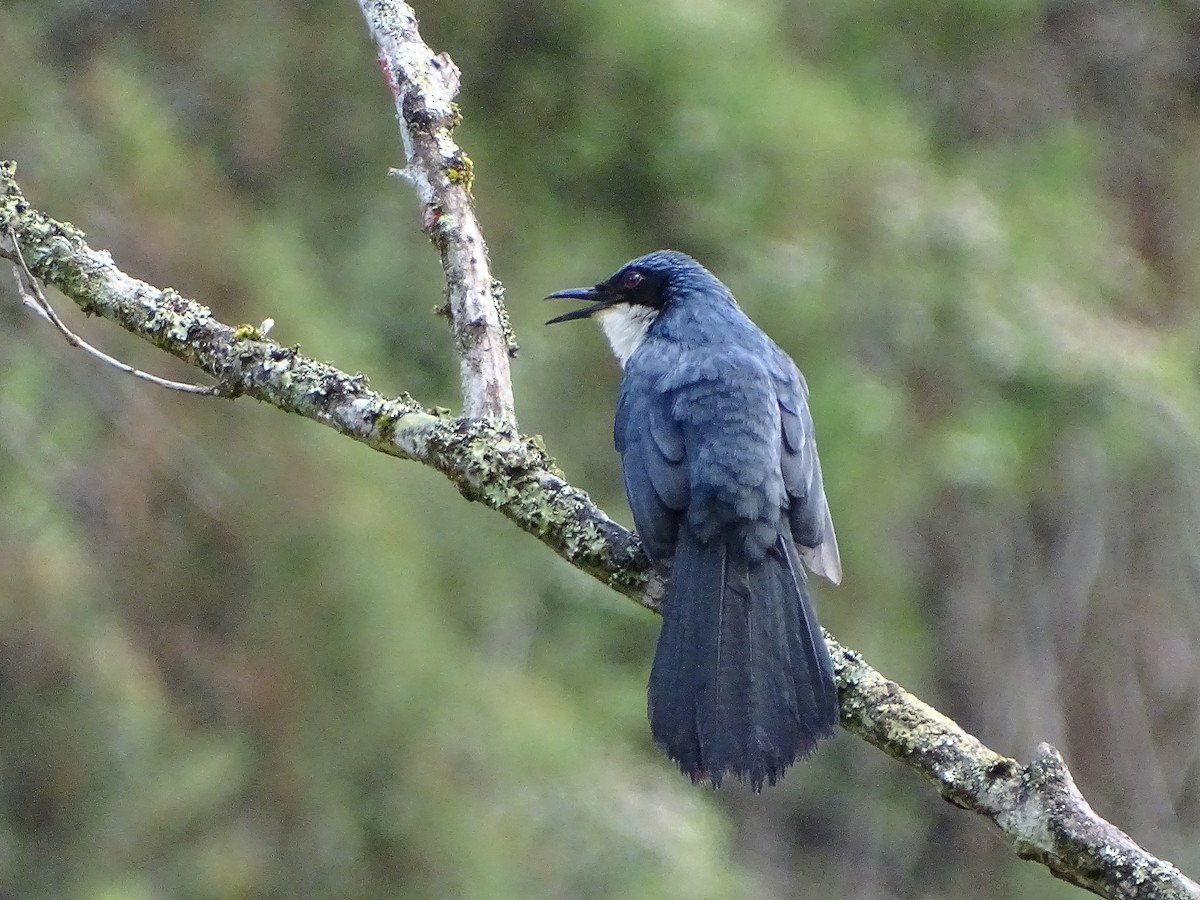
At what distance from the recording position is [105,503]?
5105 millimetres

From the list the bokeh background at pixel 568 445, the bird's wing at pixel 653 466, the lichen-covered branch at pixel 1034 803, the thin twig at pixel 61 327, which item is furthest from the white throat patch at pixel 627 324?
the lichen-covered branch at pixel 1034 803

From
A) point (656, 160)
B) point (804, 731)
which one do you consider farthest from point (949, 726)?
point (656, 160)

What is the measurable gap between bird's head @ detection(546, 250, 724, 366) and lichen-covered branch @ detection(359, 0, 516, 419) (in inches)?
40.9

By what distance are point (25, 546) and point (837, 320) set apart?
135 inches

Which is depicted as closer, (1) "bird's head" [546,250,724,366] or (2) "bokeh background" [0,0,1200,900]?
(1) "bird's head" [546,250,724,366]

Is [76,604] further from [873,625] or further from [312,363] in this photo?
[873,625]

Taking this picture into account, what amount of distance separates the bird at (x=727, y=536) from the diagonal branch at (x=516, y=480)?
113mm

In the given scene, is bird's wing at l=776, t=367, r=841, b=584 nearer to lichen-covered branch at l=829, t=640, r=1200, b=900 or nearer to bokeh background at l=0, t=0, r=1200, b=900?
lichen-covered branch at l=829, t=640, r=1200, b=900

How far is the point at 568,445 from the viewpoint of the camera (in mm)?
6328

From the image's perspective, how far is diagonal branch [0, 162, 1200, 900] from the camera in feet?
8.61

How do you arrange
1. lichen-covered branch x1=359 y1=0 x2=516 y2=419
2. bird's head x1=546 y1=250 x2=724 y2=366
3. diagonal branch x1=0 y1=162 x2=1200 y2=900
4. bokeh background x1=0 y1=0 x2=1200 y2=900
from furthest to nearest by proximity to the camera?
bokeh background x1=0 y1=0 x2=1200 y2=900, bird's head x1=546 y1=250 x2=724 y2=366, lichen-covered branch x1=359 y1=0 x2=516 y2=419, diagonal branch x1=0 y1=162 x2=1200 y2=900

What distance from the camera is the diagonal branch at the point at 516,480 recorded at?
2.62 meters

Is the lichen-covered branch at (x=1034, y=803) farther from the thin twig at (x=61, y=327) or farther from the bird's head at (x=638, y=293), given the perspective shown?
the bird's head at (x=638, y=293)

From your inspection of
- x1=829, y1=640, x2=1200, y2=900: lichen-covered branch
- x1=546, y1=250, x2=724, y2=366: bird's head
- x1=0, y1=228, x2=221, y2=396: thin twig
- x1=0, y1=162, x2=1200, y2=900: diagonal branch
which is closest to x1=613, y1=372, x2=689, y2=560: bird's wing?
x1=0, y1=162, x2=1200, y2=900: diagonal branch
